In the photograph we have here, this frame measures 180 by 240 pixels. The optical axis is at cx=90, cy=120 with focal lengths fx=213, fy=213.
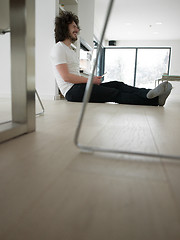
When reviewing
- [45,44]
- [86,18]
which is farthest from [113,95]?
[86,18]

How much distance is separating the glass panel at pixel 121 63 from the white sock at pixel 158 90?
7228mm

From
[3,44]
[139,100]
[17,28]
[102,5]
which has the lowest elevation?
[139,100]

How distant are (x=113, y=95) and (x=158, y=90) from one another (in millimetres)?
520

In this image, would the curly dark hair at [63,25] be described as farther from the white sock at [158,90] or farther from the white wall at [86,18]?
the white wall at [86,18]

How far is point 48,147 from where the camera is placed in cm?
58

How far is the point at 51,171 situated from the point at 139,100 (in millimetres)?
2070

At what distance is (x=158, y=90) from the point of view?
2.14 metres

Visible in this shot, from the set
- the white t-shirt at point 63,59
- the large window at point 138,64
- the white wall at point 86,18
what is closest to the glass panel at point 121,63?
the large window at point 138,64

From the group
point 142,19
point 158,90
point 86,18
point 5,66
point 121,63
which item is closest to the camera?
point 158,90

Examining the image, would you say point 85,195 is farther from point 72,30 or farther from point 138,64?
point 138,64

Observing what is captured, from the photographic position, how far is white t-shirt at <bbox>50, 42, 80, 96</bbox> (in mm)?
2207

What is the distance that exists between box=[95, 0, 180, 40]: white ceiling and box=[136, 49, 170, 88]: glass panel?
2.10ft

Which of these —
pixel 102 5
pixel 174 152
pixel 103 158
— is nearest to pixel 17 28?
pixel 103 158

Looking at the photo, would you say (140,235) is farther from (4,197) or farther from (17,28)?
(17,28)
